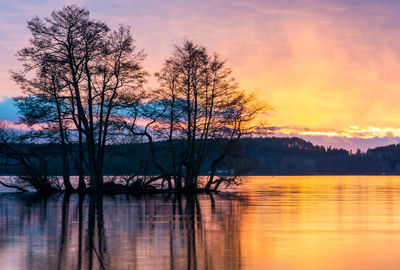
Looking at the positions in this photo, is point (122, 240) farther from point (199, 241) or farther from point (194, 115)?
point (194, 115)

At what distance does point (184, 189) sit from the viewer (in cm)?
5725

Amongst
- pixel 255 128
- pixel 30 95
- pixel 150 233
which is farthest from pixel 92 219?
pixel 255 128

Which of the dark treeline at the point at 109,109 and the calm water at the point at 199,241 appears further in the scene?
the dark treeline at the point at 109,109

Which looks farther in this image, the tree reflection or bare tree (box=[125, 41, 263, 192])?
bare tree (box=[125, 41, 263, 192])

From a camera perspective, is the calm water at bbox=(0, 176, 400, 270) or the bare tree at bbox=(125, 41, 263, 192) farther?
the bare tree at bbox=(125, 41, 263, 192)

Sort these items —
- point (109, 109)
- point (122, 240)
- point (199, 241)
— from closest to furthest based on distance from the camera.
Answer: point (199, 241)
point (122, 240)
point (109, 109)

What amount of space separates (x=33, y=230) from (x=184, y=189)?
36198 millimetres

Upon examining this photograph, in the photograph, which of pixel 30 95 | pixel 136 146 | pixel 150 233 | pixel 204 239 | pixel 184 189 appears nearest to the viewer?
pixel 204 239

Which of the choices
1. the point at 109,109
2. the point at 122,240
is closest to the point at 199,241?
the point at 122,240

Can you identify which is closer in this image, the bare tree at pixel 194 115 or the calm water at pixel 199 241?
the calm water at pixel 199 241

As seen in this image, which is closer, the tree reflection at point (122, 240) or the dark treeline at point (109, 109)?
the tree reflection at point (122, 240)

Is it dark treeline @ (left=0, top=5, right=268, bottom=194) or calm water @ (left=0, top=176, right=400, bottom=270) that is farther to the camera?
dark treeline @ (left=0, top=5, right=268, bottom=194)

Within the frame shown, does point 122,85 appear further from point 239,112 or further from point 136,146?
point 239,112

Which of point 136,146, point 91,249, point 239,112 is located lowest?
point 91,249
